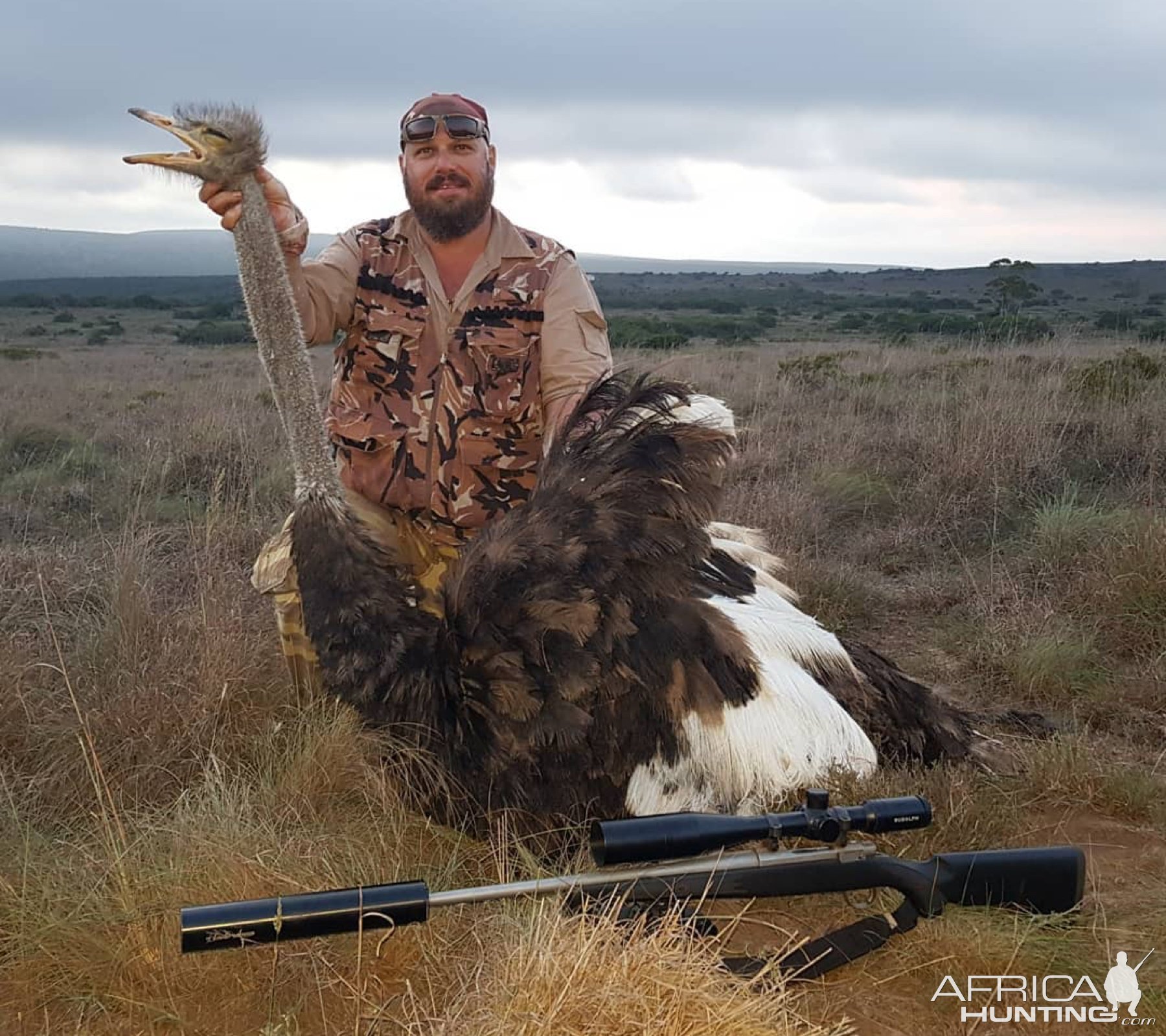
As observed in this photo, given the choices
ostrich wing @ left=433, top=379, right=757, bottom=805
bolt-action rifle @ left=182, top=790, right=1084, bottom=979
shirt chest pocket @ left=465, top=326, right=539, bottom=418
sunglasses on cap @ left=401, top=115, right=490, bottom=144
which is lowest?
bolt-action rifle @ left=182, top=790, right=1084, bottom=979

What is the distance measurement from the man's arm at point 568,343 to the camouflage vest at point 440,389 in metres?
0.05

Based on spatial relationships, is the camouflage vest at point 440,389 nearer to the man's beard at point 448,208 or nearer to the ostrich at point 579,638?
the man's beard at point 448,208

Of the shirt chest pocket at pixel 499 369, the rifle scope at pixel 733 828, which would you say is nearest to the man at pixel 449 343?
the shirt chest pocket at pixel 499 369

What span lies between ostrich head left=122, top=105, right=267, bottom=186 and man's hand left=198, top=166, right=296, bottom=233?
0.11 ft

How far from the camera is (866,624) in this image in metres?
5.54

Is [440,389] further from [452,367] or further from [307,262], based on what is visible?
[307,262]

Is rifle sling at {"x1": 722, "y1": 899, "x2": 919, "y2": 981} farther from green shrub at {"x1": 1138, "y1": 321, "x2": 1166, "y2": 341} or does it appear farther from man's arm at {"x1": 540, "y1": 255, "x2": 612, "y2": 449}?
green shrub at {"x1": 1138, "y1": 321, "x2": 1166, "y2": 341}

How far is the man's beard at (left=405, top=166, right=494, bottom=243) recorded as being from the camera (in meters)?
4.30

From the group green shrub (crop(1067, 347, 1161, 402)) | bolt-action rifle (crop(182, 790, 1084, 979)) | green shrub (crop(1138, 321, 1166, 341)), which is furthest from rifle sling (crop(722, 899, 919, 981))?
green shrub (crop(1138, 321, 1166, 341))

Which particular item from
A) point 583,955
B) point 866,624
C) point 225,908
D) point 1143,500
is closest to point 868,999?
point 583,955

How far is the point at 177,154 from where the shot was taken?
3.36m

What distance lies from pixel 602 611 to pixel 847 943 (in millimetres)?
990

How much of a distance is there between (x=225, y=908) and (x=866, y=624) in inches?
158

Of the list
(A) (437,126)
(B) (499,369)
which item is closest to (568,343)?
(B) (499,369)
